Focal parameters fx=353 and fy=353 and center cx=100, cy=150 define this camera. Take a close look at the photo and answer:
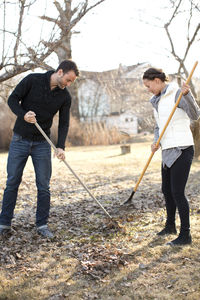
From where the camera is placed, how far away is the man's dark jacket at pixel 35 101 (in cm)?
405

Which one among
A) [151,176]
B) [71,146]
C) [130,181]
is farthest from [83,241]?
[71,146]

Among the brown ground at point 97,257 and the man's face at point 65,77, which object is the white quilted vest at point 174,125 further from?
the brown ground at point 97,257

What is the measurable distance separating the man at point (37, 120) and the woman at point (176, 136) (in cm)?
97

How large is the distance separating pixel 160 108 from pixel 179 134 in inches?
16.2

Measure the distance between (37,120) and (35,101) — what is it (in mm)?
235

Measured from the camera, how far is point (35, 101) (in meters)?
4.15

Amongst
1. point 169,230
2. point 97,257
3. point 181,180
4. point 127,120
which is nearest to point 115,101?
point 127,120

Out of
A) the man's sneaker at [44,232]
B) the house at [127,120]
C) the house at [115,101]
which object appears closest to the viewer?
the man's sneaker at [44,232]

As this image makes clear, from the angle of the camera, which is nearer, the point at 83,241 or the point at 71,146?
the point at 83,241

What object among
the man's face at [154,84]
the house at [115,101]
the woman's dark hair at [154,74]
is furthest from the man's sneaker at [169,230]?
the house at [115,101]

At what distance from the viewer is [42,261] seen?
12.5 ft

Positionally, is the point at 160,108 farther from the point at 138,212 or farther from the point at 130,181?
the point at 130,181

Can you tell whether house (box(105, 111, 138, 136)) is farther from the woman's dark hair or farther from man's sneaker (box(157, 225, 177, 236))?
the woman's dark hair

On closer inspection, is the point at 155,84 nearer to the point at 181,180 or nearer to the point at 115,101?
the point at 181,180
